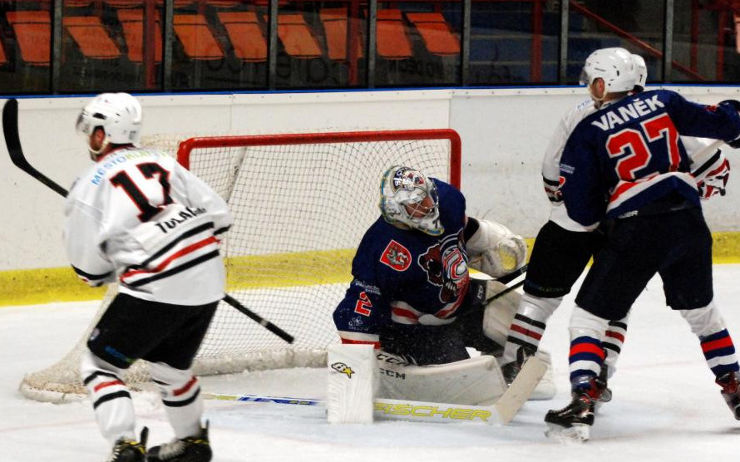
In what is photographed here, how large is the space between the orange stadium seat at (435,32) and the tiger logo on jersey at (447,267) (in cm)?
273

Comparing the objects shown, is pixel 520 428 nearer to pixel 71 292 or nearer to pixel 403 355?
pixel 403 355

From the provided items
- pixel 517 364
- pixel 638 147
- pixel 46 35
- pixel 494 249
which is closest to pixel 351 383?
pixel 517 364

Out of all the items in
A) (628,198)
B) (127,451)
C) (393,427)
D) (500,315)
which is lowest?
(393,427)

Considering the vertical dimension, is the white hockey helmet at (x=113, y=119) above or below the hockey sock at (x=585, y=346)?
above

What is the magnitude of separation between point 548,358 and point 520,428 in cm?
33

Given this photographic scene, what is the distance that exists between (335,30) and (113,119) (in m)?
3.23

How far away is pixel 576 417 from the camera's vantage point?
405 centimetres

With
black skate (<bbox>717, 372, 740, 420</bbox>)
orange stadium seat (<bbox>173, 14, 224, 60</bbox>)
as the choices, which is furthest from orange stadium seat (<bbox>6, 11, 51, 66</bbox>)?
black skate (<bbox>717, 372, 740, 420</bbox>)

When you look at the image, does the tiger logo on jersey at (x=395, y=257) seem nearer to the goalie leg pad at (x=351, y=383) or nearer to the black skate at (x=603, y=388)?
the goalie leg pad at (x=351, y=383)

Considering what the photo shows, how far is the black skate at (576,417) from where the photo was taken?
4.05 m

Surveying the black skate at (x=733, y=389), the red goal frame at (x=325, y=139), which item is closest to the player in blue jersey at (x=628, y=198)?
the black skate at (x=733, y=389)

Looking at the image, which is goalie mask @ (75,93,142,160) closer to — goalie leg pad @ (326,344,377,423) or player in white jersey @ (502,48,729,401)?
goalie leg pad @ (326,344,377,423)

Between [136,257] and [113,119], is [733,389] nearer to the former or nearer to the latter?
[136,257]

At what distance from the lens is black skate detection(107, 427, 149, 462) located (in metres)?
3.49
